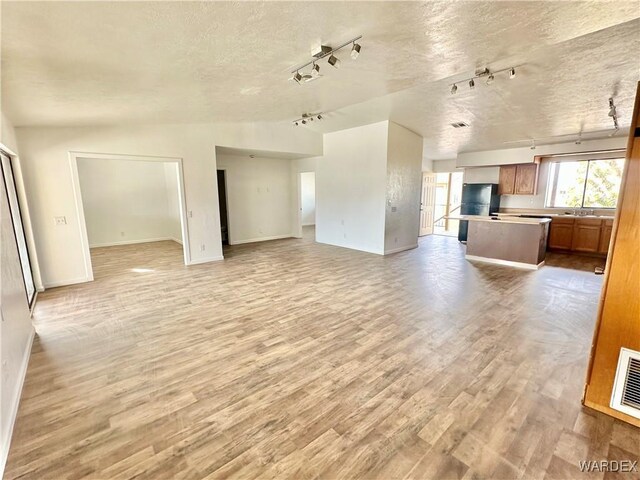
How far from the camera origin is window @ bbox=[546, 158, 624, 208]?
648 centimetres

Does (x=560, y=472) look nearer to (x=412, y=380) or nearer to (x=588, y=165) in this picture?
(x=412, y=380)

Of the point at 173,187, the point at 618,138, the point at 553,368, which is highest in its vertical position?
the point at 618,138

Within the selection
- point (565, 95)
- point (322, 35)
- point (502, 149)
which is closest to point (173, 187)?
point (322, 35)

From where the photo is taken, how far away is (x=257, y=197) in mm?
8188

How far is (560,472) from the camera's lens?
1.48 metres

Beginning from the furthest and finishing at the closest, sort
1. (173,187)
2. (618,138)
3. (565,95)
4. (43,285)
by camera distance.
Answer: (173,187)
(618,138)
(43,285)
(565,95)

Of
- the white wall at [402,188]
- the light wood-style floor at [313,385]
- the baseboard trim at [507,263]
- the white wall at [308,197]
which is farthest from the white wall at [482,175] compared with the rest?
the white wall at [308,197]

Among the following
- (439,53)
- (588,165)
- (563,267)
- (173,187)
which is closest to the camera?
(439,53)

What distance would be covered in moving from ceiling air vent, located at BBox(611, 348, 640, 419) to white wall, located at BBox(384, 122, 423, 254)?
4.64 m

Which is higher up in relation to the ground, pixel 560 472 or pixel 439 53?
pixel 439 53

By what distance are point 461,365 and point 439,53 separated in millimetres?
2827

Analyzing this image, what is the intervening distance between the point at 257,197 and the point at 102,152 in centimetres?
401

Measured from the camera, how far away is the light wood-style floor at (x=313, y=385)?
1.56 meters

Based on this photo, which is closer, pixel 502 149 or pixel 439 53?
pixel 439 53
